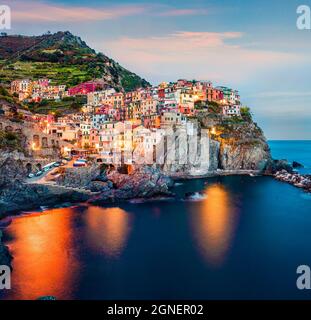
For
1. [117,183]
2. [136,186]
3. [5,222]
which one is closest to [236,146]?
[136,186]

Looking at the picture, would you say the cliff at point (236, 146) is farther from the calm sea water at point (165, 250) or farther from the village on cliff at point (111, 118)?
the calm sea water at point (165, 250)

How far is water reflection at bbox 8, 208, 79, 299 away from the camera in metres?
19.1

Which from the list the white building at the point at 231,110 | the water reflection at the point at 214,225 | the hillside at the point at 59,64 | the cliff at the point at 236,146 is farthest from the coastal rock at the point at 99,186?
the hillside at the point at 59,64

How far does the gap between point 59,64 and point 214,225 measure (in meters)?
75.8

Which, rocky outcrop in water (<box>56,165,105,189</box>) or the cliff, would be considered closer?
rocky outcrop in water (<box>56,165,105,189</box>)

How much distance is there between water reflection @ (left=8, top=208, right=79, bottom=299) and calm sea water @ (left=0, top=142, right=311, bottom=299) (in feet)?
0.18

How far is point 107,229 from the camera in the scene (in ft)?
95.8

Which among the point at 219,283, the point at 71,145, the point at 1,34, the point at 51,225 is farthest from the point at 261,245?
the point at 1,34

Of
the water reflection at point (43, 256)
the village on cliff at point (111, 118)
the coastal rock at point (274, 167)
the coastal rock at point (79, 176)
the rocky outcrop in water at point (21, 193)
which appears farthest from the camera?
the coastal rock at point (274, 167)

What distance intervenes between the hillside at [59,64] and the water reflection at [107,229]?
5105 centimetres

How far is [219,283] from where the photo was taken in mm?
19578

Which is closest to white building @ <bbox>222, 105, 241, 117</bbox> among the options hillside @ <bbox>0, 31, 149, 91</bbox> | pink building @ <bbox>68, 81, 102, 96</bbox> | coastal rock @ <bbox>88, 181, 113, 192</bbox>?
pink building @ <bbox>68, 81, 102, 96</bbox>

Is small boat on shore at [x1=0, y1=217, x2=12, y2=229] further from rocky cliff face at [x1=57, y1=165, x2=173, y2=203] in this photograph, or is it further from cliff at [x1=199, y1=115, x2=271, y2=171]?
cliff at [x1=199, y1=115, x2=271, y2=171]

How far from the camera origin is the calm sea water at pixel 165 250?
19094mm
